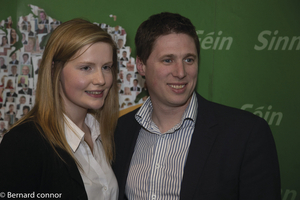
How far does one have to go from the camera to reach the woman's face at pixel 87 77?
1.60 metres

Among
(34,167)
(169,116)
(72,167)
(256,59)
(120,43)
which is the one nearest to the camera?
(34,167)

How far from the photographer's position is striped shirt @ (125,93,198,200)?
5.25ft

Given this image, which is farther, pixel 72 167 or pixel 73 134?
pixel 73 134

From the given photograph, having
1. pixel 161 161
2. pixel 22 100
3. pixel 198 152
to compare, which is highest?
pixel 198 152

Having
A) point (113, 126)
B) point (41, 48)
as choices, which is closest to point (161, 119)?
point (113, 126)

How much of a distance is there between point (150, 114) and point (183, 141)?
1.41ft

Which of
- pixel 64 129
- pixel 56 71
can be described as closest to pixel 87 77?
pixel 56 71

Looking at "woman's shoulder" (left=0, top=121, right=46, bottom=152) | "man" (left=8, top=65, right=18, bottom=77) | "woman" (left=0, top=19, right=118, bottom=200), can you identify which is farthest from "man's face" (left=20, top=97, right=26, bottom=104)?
"woman's shoulder" (left=0, top=121, right=46, bottom=152)

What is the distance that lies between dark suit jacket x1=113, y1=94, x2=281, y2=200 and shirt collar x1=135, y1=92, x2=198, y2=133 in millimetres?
137

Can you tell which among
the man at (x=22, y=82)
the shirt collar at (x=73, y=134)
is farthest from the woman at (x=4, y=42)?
the shirt collar at (x=73, y=134)

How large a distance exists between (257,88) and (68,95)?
1717 mm

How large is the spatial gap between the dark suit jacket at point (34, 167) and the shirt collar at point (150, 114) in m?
0.62

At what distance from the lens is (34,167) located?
1.38 m

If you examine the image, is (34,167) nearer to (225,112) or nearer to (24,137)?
(24,137)
